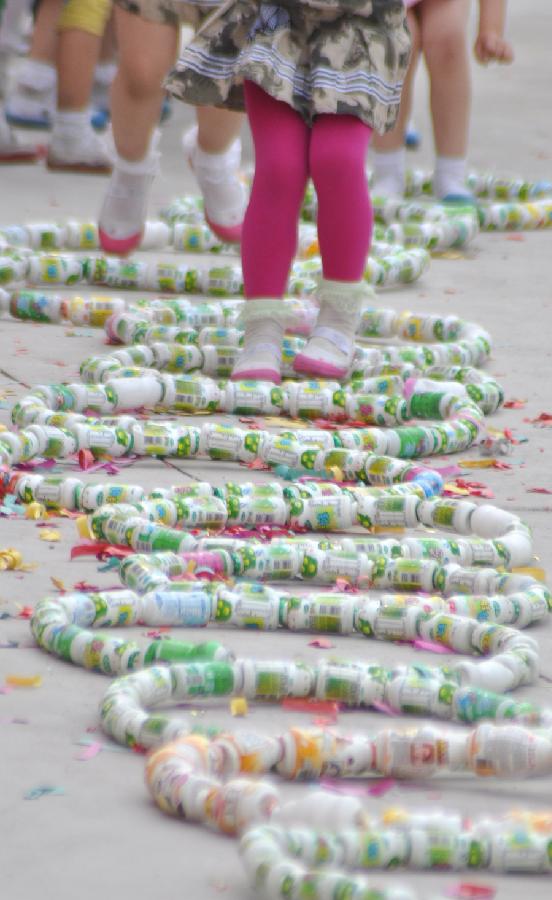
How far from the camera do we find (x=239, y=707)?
2109 millimetres

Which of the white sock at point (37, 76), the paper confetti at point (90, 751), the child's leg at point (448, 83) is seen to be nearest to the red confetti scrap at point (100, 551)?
the paper confetti at point (90, 751)

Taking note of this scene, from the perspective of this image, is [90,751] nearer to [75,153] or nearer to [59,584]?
[59,584]

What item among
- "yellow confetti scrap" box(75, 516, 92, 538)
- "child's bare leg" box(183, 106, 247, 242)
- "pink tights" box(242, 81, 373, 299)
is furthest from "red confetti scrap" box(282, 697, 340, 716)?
"child's bare leg" box(183, 106, 247, 242)

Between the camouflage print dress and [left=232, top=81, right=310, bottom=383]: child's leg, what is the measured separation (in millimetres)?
58

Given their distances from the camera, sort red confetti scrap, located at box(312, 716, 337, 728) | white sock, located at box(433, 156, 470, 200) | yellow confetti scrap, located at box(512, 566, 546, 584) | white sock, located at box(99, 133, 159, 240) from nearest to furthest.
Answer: red confetti scrap, located at box(312, 716, 337, 728) < yellow confetti scrap, located at box(512, 566, 546, 584) < white sock, located at box(99, 133, 159, 240) < white sock, located at box(433, 156, 470, 200)

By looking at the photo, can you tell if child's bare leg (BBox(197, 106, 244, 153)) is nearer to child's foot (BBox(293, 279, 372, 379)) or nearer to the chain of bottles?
the chain of bottles

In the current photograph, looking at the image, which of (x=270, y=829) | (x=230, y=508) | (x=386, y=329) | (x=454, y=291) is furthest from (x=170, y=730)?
(x=454, y=291)

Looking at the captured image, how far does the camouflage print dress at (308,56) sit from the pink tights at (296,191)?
0.16 feet

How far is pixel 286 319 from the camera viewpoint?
380 centimetres

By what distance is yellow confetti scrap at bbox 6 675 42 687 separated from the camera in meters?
2.15

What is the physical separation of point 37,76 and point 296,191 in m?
3.84

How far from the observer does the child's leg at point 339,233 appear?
144 inches

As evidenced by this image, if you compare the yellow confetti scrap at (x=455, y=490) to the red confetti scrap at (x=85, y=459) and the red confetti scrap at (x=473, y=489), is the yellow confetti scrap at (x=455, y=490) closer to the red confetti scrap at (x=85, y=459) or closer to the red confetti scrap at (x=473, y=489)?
the red confetti scrap at (x=473, y=489)

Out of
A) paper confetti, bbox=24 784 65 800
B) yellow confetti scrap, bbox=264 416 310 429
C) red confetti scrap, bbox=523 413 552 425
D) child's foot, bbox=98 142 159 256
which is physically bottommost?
paper confetti, bbox=24 784 65 800
